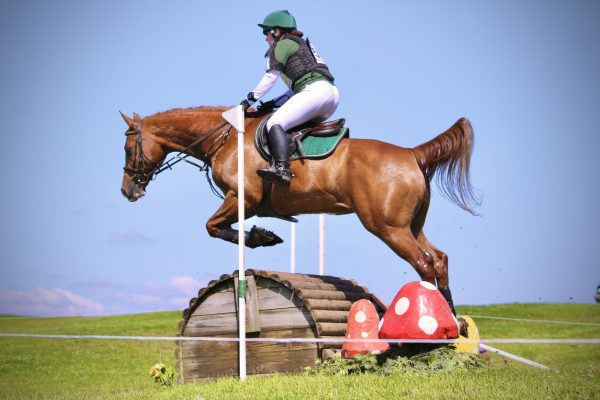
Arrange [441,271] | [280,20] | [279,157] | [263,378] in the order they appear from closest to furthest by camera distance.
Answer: [263,378] < [441,271] < [279,157] < [280,20]

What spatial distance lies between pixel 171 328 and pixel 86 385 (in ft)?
20.9

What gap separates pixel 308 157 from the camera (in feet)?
24.4

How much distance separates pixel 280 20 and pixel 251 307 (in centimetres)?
313

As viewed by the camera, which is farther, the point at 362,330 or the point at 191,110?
the point at 191,110

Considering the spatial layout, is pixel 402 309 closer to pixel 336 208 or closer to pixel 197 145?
pixel 336 208

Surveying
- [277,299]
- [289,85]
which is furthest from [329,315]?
[289,85]

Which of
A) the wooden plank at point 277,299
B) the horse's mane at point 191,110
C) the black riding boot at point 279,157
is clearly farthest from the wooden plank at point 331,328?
the horse's mane at point 191,110

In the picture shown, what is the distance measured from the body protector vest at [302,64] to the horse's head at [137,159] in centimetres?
196

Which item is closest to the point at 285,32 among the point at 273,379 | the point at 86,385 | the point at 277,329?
the point at 277,329

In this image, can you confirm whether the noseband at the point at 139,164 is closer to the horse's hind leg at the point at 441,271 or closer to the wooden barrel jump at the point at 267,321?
the wooden barrel jump at the point at 267,321

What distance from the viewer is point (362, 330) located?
258 inches

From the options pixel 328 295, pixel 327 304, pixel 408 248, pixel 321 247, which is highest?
pixel 321 247

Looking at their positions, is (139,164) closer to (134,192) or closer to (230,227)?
(134,192)

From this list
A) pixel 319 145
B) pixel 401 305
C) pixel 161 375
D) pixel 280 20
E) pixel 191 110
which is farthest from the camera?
pixel 191 110
